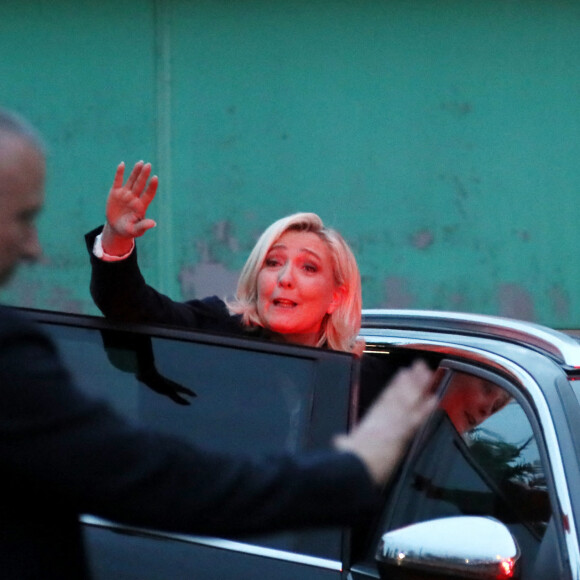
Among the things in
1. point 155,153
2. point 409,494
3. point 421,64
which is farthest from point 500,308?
point 409,494

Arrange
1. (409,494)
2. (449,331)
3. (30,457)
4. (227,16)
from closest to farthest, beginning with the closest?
(30,457) → (409,494) → (449,331) → (227,16)

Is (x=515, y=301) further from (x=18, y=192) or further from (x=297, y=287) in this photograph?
(x=18, y=192)

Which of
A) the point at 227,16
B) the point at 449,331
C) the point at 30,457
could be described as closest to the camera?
the point at 30,457

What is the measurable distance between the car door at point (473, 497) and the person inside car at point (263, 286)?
0.49 meters

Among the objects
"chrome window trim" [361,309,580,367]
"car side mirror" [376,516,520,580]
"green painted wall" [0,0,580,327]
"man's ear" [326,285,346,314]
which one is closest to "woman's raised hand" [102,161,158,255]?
"man's ear" [326,285,346,314]

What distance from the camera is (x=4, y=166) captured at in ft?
4.29

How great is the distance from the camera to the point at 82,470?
1.30 metres

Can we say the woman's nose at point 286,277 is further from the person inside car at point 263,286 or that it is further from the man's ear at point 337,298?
the man's ear at point 337,298

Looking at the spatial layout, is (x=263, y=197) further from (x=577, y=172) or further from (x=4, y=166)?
(x=4, y=166)

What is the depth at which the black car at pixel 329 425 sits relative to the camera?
211 centimetres

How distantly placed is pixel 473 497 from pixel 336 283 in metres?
1.06

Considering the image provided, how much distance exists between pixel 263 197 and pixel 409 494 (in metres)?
5.36

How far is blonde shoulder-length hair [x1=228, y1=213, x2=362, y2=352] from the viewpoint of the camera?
3.11 meters

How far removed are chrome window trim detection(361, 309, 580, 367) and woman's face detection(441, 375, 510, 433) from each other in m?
0.13
